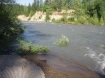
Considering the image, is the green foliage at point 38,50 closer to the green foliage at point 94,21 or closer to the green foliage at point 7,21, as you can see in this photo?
the green foliage at point 7,21

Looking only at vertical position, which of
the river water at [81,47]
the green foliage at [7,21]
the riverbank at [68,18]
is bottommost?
the riverbank at [68,18]


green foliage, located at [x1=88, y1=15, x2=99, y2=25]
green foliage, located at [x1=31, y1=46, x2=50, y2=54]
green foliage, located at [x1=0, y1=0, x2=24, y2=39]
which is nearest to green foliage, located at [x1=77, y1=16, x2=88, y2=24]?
green foliage, located at [x1=88, y1=15, x2=99, y2=25]

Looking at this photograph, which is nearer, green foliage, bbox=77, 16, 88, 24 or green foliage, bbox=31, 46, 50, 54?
green foliage, bbox=31, 46, 50, 54

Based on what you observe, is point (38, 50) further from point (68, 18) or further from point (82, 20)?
point (68, 18)

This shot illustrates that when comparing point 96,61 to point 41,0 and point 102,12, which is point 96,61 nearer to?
point 102,12

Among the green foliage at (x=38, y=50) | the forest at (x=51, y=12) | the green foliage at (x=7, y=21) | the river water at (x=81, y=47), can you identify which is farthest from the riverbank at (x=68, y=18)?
the green foliage at (x=38, y=50)

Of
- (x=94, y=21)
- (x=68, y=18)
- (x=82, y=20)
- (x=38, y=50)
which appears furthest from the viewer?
(x=68, y=18)

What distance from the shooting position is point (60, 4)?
115938mm

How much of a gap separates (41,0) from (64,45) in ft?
377

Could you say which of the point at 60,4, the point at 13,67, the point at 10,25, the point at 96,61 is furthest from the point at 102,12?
the point at 13,67

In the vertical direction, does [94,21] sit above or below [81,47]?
below

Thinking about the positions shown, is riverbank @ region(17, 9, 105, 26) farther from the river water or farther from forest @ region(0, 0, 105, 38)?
the river water

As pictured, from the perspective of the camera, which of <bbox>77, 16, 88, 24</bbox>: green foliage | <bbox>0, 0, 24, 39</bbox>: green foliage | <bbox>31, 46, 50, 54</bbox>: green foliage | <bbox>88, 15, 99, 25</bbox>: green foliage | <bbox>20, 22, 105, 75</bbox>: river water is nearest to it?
<bbox>20, 22, 105, 75</bbox>: river water

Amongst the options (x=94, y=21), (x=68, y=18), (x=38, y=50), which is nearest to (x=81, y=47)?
(x=38, y=50)
